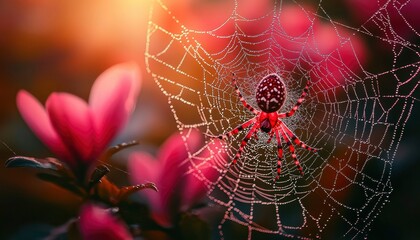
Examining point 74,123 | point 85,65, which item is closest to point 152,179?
point 74,123

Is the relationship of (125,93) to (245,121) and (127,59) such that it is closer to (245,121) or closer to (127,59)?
(127,59)

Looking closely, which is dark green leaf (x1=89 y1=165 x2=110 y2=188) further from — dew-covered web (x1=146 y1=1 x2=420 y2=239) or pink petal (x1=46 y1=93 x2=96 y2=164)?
dew-covered web (x1=146 y1=1 x2=420 y2=239)

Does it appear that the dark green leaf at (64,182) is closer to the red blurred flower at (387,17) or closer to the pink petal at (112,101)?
the pink petal at (112,101)

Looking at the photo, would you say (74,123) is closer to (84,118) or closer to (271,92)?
(84,118)

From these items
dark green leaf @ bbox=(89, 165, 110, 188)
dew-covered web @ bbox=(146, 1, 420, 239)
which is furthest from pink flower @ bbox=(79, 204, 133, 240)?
dew-covered web @ bbox=(146, 1, 420, 239)

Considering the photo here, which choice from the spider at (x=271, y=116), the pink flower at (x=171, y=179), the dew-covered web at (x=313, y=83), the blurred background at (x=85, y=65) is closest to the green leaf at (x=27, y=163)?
the pink flower at (x=171, y=179)

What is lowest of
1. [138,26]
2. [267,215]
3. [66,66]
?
[267,215]

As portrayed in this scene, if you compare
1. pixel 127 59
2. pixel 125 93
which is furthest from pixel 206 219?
pixel 127 59
